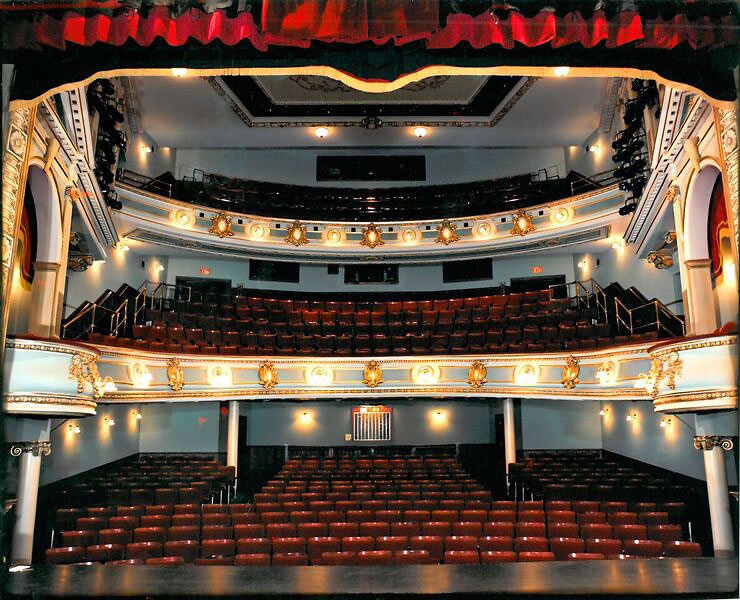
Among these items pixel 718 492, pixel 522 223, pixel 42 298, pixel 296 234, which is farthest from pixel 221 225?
pixel 718 492

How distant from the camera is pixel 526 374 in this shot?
11242 millimetres

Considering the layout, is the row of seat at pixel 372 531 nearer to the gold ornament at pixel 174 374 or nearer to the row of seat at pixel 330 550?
the row of seat at pixel 330 550

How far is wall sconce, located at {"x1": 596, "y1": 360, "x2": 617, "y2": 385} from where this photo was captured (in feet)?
30.4

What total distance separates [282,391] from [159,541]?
4867 millimetres

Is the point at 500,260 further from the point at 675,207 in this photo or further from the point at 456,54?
the point at 456,54

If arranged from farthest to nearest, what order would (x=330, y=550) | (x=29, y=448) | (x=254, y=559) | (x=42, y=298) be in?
(x=42, y=298) < (x=29, y=448) < (x=330, y=550) < (x=254, y=559)

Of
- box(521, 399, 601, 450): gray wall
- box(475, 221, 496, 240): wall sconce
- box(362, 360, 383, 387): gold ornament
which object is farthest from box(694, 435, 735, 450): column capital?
box(475, 221, 496, 240): wall sconce

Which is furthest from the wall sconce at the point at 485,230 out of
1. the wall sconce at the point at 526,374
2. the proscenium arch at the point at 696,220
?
the proscenium arch at the point at 696,220

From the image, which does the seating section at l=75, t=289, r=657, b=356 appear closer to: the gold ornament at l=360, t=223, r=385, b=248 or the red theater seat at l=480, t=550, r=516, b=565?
the gold ornament at l=360, t=223, r=385, b=248

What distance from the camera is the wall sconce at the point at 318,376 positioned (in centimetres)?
1170

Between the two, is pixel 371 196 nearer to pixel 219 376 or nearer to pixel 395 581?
pixel 219 376

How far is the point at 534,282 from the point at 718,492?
8557 mm

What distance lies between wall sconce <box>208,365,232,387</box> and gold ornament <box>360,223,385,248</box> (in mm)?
4845

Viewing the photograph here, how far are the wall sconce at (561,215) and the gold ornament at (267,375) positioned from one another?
22.9 feet
